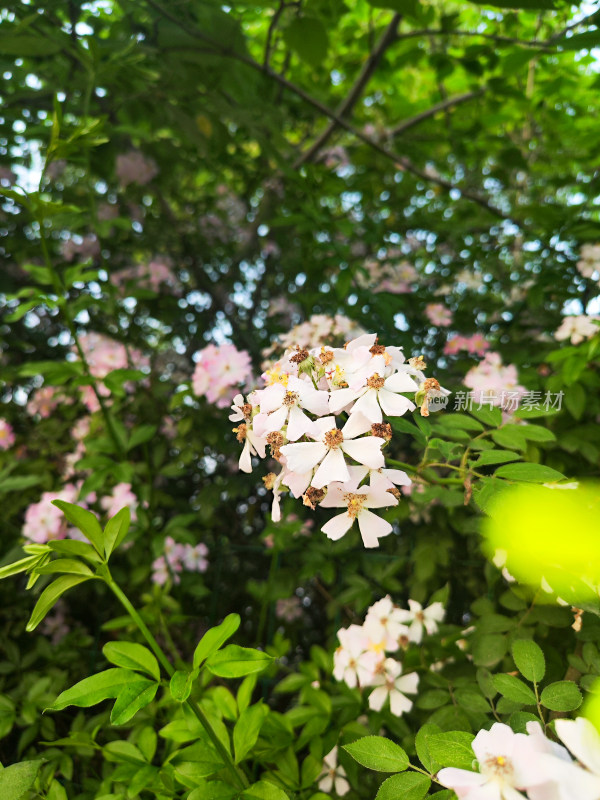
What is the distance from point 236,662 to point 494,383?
0.90m

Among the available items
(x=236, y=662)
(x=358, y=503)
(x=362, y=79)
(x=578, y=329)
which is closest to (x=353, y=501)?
(x=358, y=503)

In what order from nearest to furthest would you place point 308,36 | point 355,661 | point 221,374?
1. point 355,661
2. point 221,374
3. point 308,36

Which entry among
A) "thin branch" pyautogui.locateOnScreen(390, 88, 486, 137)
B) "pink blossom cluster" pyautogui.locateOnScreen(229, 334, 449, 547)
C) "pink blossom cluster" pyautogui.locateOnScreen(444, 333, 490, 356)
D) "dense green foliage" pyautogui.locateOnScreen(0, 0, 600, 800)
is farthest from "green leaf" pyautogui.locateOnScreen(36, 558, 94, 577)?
"thin branch" pyautogui.locateOnScreen(390, 88, 486, 137)

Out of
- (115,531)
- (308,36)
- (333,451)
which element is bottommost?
(115,531)

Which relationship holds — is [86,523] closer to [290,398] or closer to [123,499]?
[290,398]

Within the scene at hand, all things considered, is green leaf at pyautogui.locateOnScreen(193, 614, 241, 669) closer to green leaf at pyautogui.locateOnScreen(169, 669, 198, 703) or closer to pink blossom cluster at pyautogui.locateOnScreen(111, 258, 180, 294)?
green leaf at pyautogui.locateOnScreen(169, 669, 198, 703)

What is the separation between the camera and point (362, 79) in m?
2.07

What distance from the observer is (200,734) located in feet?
2.54

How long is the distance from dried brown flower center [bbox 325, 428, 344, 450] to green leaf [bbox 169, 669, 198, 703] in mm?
324

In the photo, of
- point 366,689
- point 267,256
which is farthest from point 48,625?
point 267,256

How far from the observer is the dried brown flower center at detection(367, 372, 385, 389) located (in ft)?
2.30

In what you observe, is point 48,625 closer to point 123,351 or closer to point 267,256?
point 123,351

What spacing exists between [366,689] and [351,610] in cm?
51

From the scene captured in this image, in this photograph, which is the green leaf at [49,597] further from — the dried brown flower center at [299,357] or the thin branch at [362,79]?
the thin branch at [362,79]
